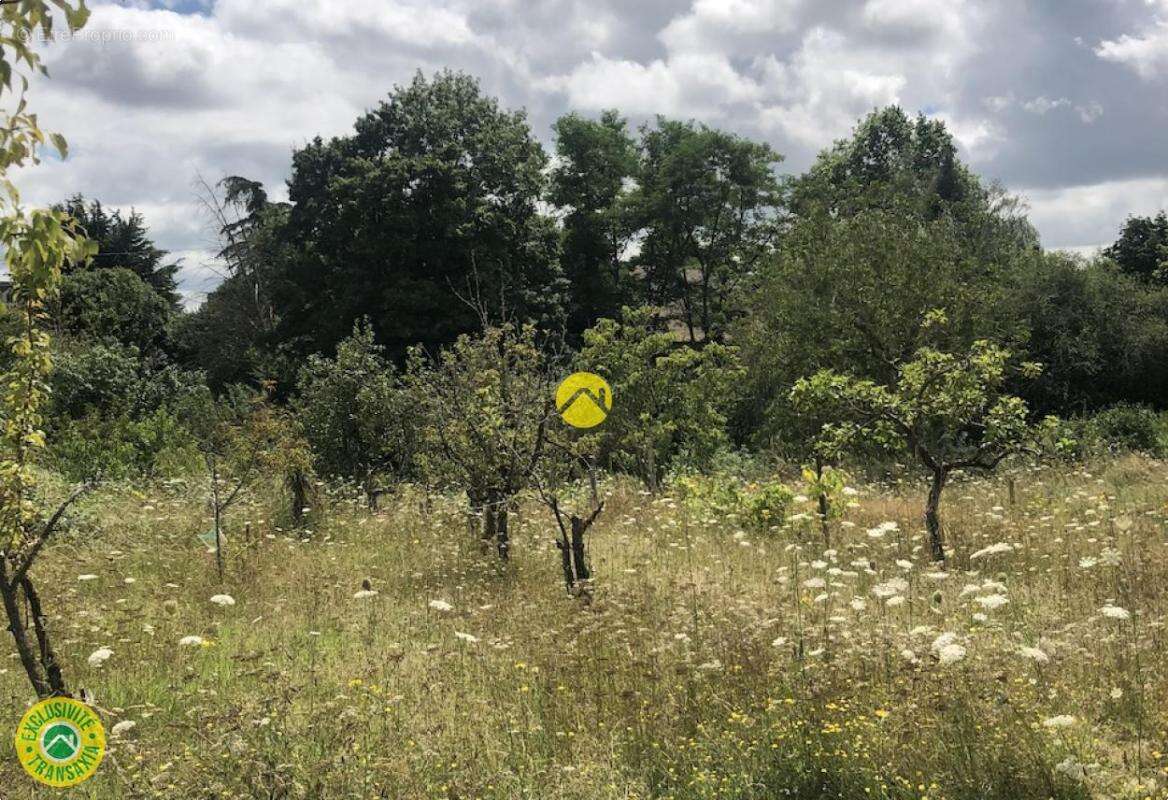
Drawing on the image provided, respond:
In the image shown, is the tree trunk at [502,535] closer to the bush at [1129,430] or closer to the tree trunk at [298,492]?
the tree trunk at [298,492]

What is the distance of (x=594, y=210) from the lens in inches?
1238

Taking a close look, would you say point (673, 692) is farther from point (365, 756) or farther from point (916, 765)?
point (365, 756)

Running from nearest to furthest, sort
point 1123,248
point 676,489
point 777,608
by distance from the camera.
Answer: point 777,608 < point 676,489 < point 1123,248

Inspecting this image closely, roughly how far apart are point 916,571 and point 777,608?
1.97 metres

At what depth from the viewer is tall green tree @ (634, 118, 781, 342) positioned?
99.5 feet

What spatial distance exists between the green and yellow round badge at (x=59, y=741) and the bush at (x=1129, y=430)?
56.7 feet

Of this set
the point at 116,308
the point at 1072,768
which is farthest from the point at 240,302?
the point at 1072,768

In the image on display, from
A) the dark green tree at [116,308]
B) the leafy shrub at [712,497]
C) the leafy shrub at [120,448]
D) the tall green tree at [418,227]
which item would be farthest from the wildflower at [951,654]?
the dark green tree at [116,308]

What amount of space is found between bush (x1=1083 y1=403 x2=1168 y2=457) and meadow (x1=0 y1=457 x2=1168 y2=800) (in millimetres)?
9148

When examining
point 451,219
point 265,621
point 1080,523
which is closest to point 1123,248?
point 451,219

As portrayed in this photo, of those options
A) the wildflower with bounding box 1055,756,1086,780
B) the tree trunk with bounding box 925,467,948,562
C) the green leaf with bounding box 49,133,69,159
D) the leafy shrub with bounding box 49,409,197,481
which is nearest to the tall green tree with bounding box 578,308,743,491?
the leafy shrub with bounding box 49,409,197,481

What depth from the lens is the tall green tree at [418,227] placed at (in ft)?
78.5

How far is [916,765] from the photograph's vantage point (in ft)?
11.3

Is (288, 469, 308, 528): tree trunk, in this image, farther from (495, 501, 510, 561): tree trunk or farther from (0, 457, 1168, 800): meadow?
(495, 501, 510, 561): tree trunk
